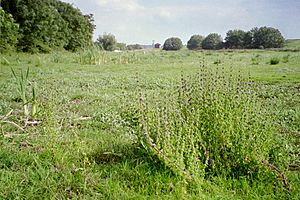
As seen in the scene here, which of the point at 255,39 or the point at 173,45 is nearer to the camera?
the point at 255,39

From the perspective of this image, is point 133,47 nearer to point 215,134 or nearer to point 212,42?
point 212,42

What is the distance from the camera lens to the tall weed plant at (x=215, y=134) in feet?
7.48

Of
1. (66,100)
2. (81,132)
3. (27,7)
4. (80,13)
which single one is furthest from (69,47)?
(81,132)

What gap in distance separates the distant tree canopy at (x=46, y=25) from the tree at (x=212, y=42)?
10.8m

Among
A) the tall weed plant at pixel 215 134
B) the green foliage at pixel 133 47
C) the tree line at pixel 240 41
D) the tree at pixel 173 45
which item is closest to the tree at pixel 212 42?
the tree line at pixel 240 41

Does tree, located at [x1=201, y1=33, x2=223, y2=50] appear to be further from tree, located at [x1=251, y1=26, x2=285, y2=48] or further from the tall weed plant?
the tall weed plant

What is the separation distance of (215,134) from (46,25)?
22.9 metres

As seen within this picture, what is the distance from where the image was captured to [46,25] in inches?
901

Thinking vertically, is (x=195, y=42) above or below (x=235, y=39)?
below

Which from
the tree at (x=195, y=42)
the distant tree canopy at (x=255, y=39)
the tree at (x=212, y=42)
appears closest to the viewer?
the distant tree canopy at (x=255, y=39)

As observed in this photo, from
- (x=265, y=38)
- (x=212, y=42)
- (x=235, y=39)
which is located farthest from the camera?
(x=212, y=42)

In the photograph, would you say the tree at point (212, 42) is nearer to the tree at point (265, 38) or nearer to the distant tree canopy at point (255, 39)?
the distant tree canopy at point (255, 39)

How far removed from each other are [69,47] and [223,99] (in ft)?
85.6

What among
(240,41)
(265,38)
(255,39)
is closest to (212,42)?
(240,41)
